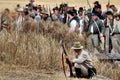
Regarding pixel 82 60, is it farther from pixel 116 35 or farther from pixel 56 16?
pixel 56 16

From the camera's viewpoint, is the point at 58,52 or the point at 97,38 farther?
the point at 97,38

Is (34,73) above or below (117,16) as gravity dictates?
below

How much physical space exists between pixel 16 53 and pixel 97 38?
348cm

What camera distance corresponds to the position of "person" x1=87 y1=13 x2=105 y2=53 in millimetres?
17453

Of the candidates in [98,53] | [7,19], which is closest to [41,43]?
[98,53]

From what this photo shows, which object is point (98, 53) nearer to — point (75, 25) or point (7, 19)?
point (75, 25)

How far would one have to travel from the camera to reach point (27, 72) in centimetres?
1405

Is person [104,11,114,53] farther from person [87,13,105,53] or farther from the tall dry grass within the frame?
the tall dry grass

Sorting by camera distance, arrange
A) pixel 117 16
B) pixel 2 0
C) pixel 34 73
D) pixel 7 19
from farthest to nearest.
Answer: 1. pixel 2 0
2. pixel 7 19
3. pixel 117 16
4. pixel 34 73

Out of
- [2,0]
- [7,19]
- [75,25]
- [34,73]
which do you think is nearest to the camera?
[34,73]

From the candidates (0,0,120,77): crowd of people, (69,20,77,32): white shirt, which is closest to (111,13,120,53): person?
(0,0,120,77): crowd of people

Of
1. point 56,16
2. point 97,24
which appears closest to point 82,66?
point 97,24

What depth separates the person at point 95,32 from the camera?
687 inches

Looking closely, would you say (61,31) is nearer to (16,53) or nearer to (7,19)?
(7,19)
